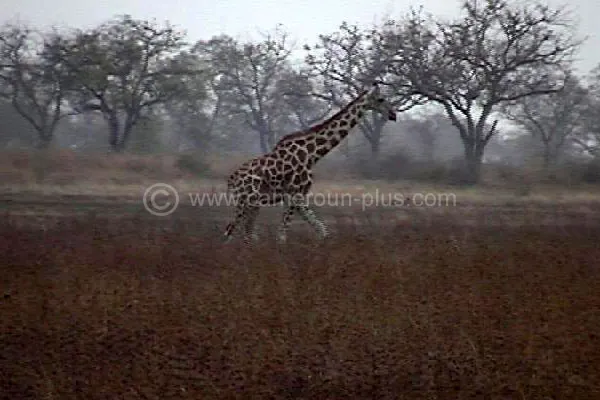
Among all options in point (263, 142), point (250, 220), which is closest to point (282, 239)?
point (250, 220)

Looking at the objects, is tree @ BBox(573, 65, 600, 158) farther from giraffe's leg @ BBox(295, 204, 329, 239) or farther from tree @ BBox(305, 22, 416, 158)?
giraffe's leg @ BBox(295, 204, 329, 239)

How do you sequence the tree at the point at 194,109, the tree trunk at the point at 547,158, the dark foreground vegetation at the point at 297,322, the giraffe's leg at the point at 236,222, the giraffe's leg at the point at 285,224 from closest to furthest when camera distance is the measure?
1. the dark foreground vegetation at the point at 297,322
2. the giraffe's leg at the point at 285,224
3. the giraffe's leg at the point at 236,222
4. the tree trunk at the point at 547,158
5. the tree at the point at 194,109

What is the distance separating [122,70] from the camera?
3241 centimetres

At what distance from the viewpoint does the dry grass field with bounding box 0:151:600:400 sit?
19.2 feet

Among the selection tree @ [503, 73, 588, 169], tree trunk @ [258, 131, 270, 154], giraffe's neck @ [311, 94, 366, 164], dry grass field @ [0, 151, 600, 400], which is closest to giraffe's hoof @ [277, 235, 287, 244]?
dry grass field @ [0, 151, 600, 400]

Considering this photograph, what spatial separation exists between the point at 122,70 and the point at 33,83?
4.65m

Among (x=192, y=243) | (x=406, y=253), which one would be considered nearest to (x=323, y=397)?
(x=406, y=253)

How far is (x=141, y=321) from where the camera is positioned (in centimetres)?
712

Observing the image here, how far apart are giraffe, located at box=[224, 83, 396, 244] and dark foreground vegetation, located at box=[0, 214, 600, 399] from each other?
1.31 metres

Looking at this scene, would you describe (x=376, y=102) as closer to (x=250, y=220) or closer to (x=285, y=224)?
(x=285, y=224)

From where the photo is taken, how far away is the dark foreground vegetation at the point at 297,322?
5.82 metres

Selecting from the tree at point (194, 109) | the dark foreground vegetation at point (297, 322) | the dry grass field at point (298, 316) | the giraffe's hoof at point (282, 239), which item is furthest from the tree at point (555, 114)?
the dark foreground vegetation at point (297, 322)

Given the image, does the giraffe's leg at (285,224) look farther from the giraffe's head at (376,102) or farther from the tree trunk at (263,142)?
the tree trunk at (263,142)

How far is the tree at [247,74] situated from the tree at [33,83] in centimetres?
635
